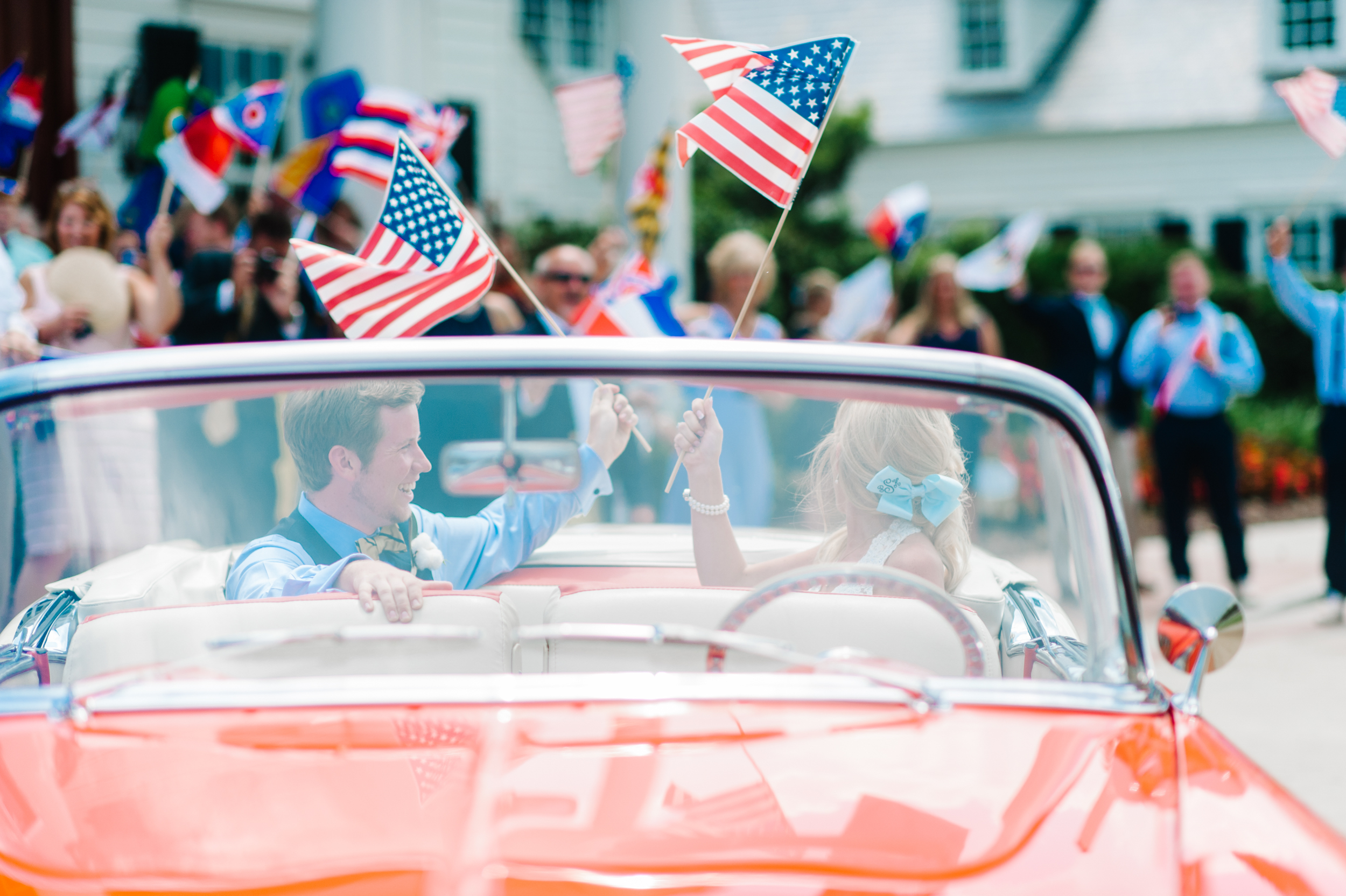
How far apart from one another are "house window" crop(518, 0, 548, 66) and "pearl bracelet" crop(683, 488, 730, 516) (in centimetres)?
1555

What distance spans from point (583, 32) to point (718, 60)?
15.6 m

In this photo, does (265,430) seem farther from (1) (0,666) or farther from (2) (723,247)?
(2) (723,247)

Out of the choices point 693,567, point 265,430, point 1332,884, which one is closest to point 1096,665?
point 1332,884

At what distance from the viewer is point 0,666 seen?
2145mm

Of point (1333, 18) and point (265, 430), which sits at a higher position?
point (1333, 18)

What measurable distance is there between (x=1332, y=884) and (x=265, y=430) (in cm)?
169

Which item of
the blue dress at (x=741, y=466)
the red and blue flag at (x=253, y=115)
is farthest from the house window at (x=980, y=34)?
the blue dress at (x=741, y=466)

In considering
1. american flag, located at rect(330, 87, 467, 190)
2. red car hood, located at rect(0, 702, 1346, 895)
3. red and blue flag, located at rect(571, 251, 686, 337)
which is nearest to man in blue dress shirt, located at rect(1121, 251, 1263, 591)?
red and blue flag, located at rect(571, 251, 686, 337)

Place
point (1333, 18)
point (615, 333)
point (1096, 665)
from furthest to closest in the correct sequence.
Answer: point (1333, 18) → point (615, 333) → point (1096, 665)

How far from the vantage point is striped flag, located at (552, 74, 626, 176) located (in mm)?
6047

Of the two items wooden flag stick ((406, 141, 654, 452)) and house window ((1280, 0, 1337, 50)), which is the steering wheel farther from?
house window ((1280, 0, 1337, 50))

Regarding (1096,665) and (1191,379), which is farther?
(1191,379)

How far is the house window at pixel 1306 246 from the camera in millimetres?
20031

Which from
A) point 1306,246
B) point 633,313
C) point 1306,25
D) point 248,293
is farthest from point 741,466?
point 1306,25
